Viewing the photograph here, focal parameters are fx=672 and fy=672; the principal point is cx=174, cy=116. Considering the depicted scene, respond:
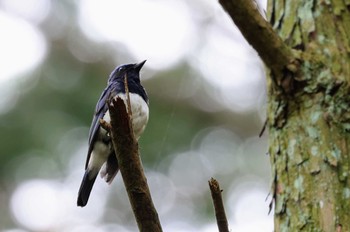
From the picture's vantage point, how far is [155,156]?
5.63m

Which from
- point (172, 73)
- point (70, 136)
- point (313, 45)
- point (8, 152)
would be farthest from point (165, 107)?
point (313, 45)

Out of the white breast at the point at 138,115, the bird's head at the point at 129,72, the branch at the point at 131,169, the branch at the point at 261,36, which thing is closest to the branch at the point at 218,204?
the branch at the point at 131,169

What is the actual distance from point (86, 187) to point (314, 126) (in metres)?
1.41

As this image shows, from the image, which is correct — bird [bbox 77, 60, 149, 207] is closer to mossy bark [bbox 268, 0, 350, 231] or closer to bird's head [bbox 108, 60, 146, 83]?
bird's head [bbox 108, 60, 146, 83]

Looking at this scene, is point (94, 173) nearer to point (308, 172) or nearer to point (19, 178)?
point (308, 172)

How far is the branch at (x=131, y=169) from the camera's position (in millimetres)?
1765

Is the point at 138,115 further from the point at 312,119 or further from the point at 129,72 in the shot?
the point at 312,119

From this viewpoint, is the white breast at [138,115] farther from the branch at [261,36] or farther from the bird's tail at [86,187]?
the branch at [261,36]

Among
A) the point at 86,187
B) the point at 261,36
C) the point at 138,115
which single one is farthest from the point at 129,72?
the point at 261,36

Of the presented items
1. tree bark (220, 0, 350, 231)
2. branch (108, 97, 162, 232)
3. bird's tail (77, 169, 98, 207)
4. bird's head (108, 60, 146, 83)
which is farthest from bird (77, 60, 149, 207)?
branch (108, 97, 162, 232)

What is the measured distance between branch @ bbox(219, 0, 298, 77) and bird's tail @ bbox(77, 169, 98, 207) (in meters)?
1.31

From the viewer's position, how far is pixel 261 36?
2311mm

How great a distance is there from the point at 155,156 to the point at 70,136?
73 centimetres

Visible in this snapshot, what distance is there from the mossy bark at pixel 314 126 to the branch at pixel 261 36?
0.05 metres
